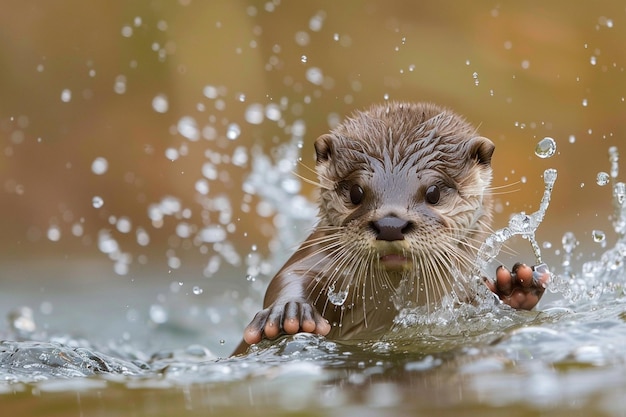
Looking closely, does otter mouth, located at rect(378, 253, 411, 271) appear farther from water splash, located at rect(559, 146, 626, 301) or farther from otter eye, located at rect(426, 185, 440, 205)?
water splash, located at rect(559, 146, 626, 301)

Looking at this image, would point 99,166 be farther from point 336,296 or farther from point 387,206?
point 387,206

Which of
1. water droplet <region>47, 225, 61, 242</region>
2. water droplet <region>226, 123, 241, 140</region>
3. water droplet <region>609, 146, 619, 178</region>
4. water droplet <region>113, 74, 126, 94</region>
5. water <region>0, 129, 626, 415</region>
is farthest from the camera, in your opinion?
water droplet <region>113, 74, 126, 94</region>

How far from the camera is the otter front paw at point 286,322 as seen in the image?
2.23 m

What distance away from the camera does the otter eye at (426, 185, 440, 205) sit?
237cm

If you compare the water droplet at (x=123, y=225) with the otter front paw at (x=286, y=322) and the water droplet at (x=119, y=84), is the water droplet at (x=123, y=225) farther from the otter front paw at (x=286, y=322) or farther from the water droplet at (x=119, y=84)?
the otter front paw at (x=286, y=322)

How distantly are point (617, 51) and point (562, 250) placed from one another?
135cm

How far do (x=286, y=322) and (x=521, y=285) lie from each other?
74cm

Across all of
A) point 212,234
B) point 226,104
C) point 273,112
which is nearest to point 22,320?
point 212,234

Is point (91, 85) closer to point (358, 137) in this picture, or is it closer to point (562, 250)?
point (562, 250)

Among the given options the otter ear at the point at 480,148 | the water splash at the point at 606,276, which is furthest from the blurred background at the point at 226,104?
the otter ear at the point at 480,148

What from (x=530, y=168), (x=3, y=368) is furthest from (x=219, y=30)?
(x=3, y=368)

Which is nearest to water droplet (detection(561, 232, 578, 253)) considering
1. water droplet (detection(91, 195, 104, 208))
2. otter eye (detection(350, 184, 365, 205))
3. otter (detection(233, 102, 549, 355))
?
otter (detection(233, 102, 549, 355))

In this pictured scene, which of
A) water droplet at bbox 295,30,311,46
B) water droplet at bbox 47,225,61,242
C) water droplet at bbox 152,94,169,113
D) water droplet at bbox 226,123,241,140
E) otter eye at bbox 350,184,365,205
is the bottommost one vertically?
→ otter eye at bbox 350,184,365,205

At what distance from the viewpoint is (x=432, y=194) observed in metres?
2.37
